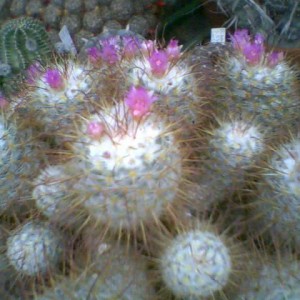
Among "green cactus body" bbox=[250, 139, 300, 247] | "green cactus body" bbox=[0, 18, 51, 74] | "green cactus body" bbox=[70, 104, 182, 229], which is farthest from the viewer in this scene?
"green cactus body" bbox=[0, 18, 51, 74]

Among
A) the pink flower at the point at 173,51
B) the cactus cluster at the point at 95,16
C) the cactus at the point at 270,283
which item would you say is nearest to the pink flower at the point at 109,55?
the pink flower at the point at 173,51

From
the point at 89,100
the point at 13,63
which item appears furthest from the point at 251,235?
the point at 13,63

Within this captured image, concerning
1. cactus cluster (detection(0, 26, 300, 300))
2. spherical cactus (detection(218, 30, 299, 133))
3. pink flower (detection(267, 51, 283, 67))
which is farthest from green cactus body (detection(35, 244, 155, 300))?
pink flower (detection(267, 51, 283, 67))

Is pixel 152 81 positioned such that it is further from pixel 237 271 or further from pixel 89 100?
pixel 237 271

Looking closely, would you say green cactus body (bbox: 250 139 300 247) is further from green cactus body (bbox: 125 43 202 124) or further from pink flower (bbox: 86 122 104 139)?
pink flower (bbox: 86 122 104 139)

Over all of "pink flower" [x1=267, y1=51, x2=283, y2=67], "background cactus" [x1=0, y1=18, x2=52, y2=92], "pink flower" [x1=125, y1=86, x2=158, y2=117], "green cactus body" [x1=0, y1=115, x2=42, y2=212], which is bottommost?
"background cactus" [x1=0, y1=18, x2=52, y2=92]

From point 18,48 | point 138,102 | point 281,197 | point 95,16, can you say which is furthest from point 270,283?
point 95,16

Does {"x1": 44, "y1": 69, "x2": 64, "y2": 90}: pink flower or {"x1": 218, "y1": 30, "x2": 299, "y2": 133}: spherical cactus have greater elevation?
{"x1": 44, "y1": 69, "x2": 64, "y2": 90}: pink flower
